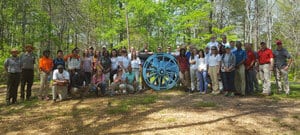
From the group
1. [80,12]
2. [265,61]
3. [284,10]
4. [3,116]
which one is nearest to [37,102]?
[3,116]

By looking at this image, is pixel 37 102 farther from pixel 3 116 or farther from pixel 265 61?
pixel 265 61

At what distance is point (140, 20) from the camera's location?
73.6 ft

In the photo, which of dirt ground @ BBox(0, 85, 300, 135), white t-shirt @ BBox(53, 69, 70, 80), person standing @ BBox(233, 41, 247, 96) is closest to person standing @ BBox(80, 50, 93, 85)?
white t-shirt @ BBox(53, 69, 70, 80)

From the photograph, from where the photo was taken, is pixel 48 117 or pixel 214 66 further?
pixel 214 66

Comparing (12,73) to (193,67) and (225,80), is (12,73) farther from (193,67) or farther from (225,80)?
(225,80)

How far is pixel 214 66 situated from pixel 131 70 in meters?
2.64

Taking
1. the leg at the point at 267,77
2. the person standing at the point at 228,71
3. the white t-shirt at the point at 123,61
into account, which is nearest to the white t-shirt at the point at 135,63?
the white t-shirt at the point at 123,61

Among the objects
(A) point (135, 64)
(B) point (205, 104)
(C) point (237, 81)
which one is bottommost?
(B) point (205, 104)

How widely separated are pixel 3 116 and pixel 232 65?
618 cm

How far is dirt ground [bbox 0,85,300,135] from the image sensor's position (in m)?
5.52

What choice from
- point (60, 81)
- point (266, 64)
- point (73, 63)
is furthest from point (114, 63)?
point (266, 64)

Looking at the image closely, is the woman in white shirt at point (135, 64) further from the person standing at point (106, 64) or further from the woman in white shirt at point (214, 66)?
the woman in white shirt at point (214, 66)

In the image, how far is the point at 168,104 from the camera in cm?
781

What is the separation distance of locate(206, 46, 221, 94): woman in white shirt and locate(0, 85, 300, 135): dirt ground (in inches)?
20.3
